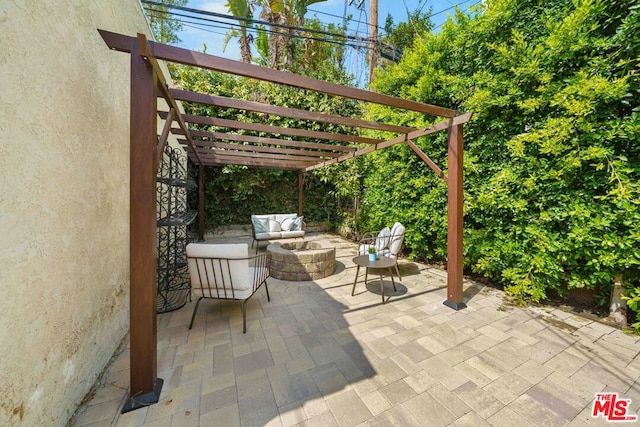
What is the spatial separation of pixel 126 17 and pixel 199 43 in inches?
343

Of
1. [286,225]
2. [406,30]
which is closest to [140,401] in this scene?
[286,225]

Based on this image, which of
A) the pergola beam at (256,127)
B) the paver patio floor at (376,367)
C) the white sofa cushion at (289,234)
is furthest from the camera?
the white sofa cushion at (289,234)

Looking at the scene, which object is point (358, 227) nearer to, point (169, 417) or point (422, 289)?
point (422, 289)

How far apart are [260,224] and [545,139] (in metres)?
6.13

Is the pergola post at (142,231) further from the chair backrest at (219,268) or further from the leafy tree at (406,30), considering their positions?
the leafy tree at (406,30)

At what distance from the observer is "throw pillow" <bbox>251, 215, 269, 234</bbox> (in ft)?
22.2

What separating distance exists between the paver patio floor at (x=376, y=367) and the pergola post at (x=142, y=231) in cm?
23

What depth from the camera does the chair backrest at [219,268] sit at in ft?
8.64

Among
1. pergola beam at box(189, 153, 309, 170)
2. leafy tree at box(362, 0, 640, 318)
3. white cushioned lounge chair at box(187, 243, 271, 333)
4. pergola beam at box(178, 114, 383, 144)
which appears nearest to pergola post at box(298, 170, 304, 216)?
pergola beam at box(189, 153, 309, 170)

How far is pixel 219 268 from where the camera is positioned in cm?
268

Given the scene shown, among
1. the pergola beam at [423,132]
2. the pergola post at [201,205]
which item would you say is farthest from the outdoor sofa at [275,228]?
the pergola beam at [423,132]

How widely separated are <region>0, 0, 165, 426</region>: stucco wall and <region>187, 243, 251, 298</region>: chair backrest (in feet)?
2.38

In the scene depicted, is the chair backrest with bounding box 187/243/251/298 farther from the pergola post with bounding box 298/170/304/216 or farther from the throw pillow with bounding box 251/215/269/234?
the pergola post with bounding box 298/170/304/216

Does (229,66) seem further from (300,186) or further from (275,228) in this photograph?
(300,186)
